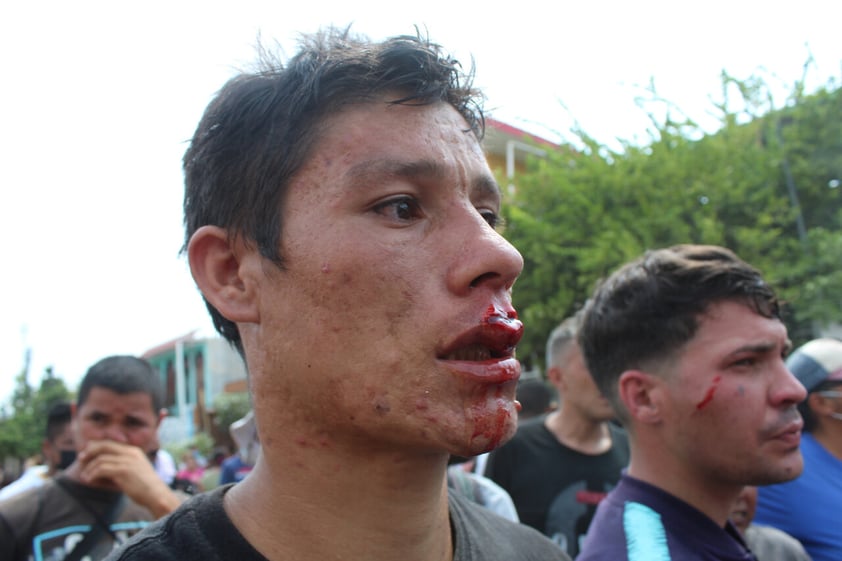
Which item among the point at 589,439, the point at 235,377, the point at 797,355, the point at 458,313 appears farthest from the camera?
the point at 235,377

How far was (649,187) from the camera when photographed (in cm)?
1314

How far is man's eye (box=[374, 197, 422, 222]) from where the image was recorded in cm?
147

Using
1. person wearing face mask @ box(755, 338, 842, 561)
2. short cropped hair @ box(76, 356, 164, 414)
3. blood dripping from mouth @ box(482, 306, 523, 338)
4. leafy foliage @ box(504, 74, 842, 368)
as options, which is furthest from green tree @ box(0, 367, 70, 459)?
blood dripping from mouth @ box(482, 306, 523, 338)

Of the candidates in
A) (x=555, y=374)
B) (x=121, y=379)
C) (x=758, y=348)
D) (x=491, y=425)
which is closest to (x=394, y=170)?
(x=491, y=425)

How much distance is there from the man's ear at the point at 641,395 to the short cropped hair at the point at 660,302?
54 mm

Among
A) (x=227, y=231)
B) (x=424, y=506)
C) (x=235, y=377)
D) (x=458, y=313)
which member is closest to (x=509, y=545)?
(x=424, y=506)

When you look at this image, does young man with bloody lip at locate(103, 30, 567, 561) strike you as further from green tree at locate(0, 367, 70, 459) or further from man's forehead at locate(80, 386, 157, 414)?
green tree at locate(0, 367, 70, 459)

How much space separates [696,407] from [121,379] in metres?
2.94

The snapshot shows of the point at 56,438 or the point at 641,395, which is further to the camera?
the point at 56,438

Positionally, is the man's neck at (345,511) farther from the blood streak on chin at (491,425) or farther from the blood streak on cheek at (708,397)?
the blood streak on cheek at (708,397)

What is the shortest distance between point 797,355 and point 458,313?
365 centimetres

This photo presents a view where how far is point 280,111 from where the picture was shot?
1.58 m

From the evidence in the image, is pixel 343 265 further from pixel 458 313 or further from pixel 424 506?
pixel 424 506

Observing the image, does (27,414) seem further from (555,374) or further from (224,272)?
(224,272)
